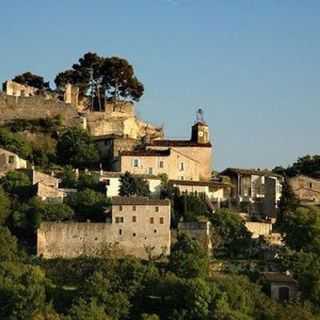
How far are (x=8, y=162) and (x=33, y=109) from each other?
8003mm

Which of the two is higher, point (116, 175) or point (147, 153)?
point (147, 153)

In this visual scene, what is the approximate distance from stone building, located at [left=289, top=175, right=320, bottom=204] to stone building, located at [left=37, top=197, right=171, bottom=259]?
12.3 meters

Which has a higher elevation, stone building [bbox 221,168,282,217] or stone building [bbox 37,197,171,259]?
stone building [bbox 221,168,282,217]

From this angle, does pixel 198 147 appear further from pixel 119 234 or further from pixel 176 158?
pixel 119 234

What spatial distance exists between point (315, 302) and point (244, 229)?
6.89 m

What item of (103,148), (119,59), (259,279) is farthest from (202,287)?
(119,59)

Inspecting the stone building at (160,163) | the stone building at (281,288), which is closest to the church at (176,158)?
the stone building at (160,163)

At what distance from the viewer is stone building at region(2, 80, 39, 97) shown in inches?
2820

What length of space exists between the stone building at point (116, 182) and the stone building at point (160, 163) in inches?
50.6

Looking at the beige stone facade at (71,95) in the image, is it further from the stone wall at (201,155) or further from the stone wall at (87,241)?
the stone wall at (87,241)

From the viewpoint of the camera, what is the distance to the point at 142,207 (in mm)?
56250

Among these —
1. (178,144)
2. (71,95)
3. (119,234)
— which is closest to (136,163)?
(178,144)

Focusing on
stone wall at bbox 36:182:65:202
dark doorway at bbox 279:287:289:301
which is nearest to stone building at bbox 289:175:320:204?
stone wall at bbox 36:182:65:202

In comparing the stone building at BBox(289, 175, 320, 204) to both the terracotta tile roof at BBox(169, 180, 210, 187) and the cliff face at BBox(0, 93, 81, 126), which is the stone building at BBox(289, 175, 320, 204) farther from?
the cliff face at BBox(0, 93, 81, 126)
